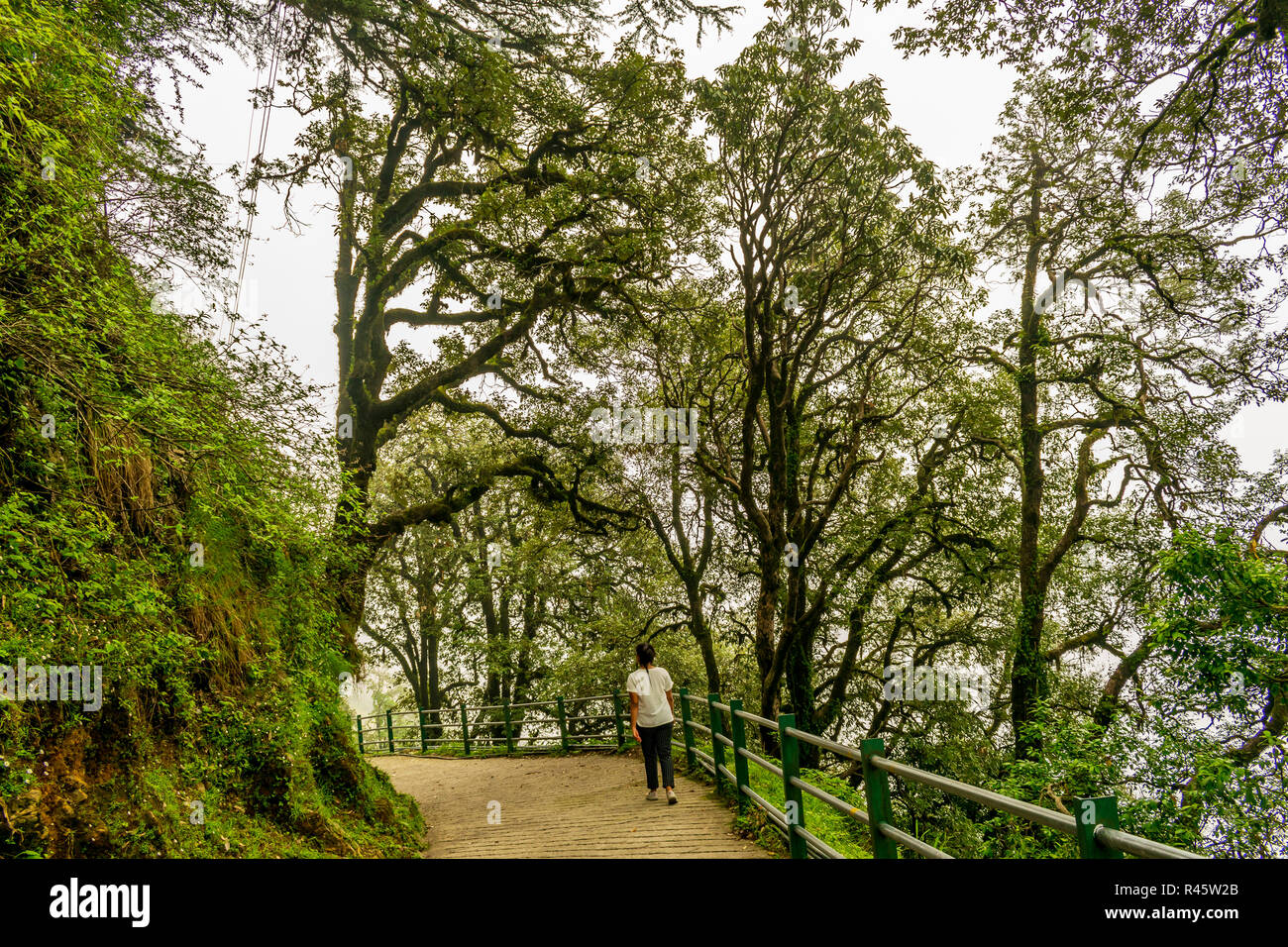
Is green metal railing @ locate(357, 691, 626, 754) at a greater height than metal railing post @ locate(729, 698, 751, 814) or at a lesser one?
lesser

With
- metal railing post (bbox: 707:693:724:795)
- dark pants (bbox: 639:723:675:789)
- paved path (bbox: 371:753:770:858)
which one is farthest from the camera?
metal railing post (bbox: 707:693:724:795)

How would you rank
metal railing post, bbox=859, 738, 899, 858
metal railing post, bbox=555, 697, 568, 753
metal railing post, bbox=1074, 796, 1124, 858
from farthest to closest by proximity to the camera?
metal railing post, bbox=555, 697, 568, 753, metal railing post, bbox=859, 738, 899, 858, metal railing post, bbox=1074, 796, 1124, 858

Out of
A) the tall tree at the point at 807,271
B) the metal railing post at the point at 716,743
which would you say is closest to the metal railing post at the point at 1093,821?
the metal railing post at the point at 716,743

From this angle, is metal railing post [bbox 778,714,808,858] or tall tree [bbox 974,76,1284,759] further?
tall tree [bbox 974,76,1284,759]

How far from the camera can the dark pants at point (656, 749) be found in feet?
26.7

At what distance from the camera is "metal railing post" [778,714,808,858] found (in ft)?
18.5

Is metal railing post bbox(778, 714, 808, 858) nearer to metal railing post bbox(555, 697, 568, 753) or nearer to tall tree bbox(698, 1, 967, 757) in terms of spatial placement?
tall tree bbox(698, 1, 967, 757)

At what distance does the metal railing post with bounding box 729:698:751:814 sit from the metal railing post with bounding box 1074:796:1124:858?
16.3 feet

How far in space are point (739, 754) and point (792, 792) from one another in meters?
1.82

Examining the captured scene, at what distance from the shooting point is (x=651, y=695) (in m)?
7.89

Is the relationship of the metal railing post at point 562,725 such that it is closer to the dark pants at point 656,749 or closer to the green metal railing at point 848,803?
the green metal railing at point 848,803

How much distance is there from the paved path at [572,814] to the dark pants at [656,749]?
0.33 m

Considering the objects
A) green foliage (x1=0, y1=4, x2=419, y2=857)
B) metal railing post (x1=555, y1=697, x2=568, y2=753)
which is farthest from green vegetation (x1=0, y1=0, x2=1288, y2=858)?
metal railing post (x1=555, y1=697, x2=568, y2=753)
